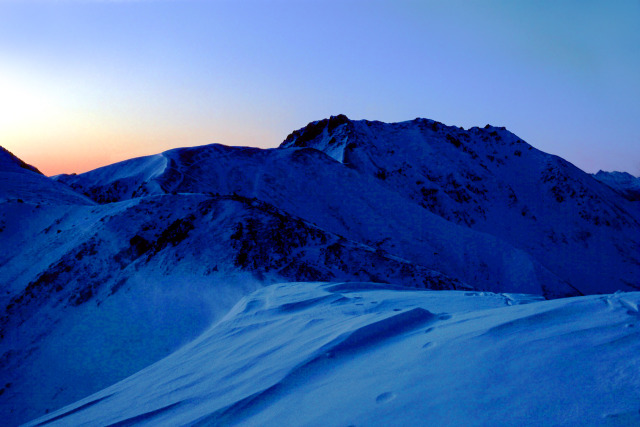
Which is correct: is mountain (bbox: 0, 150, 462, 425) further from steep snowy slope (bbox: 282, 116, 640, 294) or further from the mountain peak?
steep snowy slope (bbox: 282, 116, 640, 294)

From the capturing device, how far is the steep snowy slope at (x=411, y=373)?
1977mm

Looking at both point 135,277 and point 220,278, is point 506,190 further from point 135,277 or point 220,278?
point 135,277

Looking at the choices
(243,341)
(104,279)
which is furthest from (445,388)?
(104,279)

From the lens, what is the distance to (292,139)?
49.0m

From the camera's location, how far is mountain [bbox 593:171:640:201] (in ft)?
194

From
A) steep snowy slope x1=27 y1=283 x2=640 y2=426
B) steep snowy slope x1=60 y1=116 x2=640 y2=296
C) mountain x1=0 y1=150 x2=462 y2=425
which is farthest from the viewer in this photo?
steep snowy slope x1=60 y1=116 x2=640 y2=296

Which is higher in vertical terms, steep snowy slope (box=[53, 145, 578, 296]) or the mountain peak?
the mountain peak

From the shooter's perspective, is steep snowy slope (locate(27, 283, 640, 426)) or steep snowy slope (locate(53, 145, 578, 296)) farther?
steep snowy slope (locate(53, 145, 578, 296))

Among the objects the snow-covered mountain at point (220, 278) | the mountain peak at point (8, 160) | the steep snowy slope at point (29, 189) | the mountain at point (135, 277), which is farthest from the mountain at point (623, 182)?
the mountain peak at point (8, 160)

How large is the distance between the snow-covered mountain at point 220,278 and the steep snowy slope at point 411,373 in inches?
1.3

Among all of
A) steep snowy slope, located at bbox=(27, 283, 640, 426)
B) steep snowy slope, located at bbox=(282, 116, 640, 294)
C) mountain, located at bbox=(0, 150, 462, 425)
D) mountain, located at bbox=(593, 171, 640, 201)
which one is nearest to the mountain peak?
mountain, located at bbox=(0, 150, 462, 425)

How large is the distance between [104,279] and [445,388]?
10722 mm

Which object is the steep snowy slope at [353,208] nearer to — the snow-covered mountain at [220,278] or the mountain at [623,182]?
the snow-covered mountain at [220,278]

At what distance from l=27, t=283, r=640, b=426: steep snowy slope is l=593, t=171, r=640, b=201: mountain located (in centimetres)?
6383
